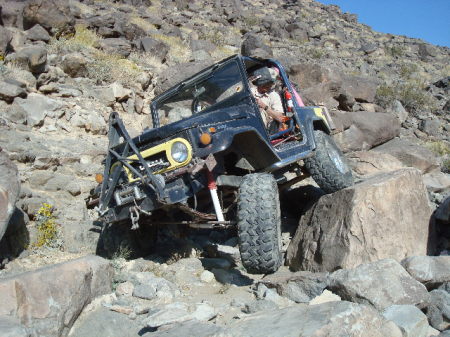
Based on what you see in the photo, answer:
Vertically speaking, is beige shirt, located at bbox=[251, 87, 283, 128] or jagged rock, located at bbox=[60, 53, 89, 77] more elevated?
jagged rock, located at bbox=[60, 53, 89, 77]

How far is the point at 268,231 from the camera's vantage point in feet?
13.0

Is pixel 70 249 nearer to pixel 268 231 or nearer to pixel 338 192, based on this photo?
pixel 268 231

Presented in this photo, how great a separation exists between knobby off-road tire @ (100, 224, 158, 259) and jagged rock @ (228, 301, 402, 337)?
2.66 meters

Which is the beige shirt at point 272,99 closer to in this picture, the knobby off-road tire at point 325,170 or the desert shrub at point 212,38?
the knobby off-road tire at point 325,170

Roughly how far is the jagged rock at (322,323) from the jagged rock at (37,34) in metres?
10.4

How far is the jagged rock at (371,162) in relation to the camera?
27.9ft

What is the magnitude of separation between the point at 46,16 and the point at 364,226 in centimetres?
1074

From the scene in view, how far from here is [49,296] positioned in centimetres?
317

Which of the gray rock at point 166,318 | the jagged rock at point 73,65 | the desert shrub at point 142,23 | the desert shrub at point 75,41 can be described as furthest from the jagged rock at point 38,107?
the desert shrub at point 142,23

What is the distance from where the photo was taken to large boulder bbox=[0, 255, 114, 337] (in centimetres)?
297

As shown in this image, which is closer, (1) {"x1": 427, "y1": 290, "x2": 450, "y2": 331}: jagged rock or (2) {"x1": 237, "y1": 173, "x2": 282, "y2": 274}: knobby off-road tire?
(1) {"x1": 427, "y1": 290, "x2": 450, "y2": 331}: jagged rock

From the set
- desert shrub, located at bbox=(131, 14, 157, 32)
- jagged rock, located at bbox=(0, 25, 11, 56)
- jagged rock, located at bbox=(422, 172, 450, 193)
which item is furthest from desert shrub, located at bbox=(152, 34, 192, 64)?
jagged rock, located at bbox=(422, 172, 450, 193)

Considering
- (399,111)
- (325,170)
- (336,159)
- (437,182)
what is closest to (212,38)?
(399,111)

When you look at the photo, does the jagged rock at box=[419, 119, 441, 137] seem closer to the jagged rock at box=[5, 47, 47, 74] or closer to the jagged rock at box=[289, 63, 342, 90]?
the jagged rock at box=[289, 63, 342, 90]
